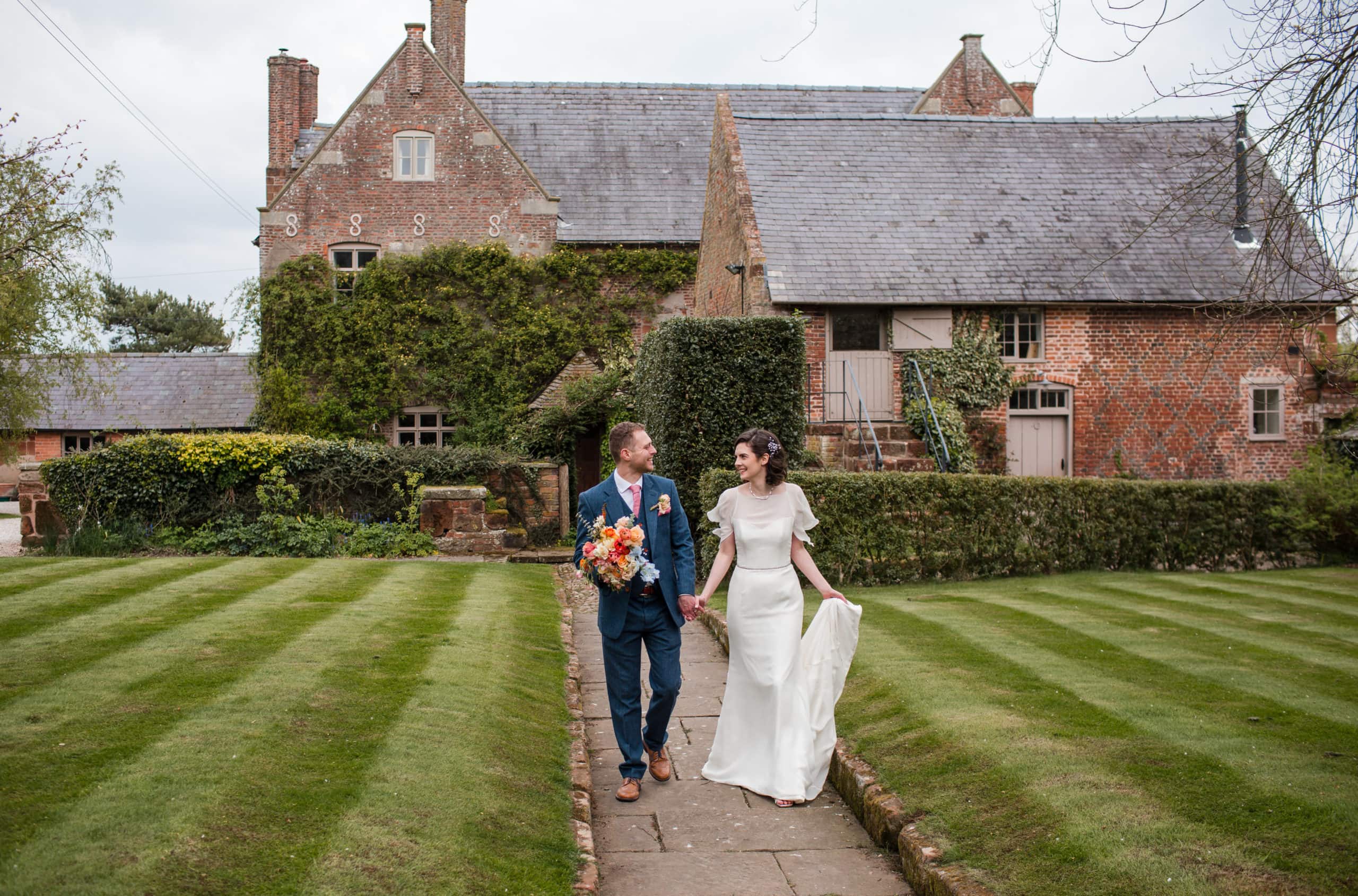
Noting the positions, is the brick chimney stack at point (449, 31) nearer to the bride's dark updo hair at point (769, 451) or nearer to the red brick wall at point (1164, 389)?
the red brick wall at point (1164, 389)

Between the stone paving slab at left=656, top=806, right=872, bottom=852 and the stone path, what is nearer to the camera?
the stone path

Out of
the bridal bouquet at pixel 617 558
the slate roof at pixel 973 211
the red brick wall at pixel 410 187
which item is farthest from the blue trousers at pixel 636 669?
the red brick wall at pixel 410 187

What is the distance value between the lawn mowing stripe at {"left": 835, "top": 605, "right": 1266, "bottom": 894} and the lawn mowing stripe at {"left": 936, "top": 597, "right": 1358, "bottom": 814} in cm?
57

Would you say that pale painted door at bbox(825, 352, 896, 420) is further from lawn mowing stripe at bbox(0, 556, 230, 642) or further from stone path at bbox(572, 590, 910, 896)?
stone path at bbox(572, 590, 910, 896)

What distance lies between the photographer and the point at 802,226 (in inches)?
834

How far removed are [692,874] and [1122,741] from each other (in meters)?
2.64

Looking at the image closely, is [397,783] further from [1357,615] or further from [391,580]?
[1357,615]

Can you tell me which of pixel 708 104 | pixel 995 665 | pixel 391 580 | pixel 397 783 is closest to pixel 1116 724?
pixel 995 665

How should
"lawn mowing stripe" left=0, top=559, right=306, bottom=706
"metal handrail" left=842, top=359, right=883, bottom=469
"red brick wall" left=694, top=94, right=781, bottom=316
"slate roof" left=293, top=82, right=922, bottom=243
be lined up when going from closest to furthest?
"lawn mowing stripe" left=0, top=559, right=306, bottom=706
"metal handrail" left=842, top=359, right=883, bottom=469
"red brick wall" left=694, top=94, right=781, bottom=316
"slate roof" left=293, top=82, right=922, bottom=243

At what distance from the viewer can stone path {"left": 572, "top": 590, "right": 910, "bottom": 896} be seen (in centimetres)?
501

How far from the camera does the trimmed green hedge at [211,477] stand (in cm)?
1580

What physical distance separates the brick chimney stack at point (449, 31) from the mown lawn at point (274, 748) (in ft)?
73.0

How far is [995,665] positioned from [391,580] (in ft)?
22.5

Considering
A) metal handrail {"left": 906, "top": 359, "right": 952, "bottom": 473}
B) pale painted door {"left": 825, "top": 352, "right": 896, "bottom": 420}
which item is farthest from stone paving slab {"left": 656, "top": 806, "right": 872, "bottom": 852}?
pale painted door {"left": 825, "top": 352, "right": 896, "bottom": 420}
